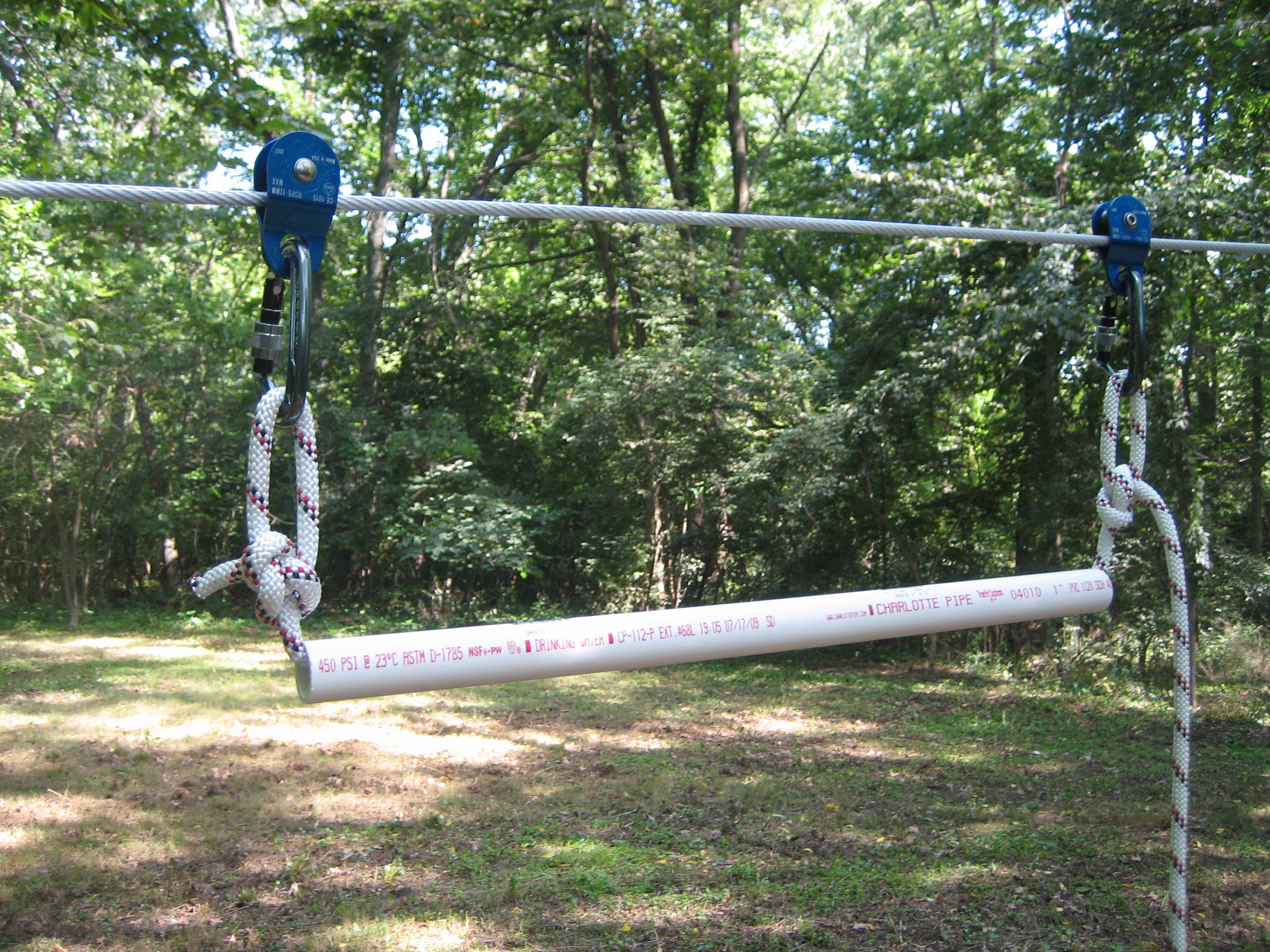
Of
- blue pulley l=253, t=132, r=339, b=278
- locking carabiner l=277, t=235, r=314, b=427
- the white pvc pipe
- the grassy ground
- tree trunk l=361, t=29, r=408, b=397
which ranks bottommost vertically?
the grassy ground

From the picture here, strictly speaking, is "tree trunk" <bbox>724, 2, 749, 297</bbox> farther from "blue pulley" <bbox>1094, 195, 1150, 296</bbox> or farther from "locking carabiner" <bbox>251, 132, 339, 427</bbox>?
"locking carabiner" <bbox>251, 132, 339, 427</bbox>

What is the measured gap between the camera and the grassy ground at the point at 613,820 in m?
3.16

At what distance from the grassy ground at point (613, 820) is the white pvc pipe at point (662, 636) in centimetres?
192

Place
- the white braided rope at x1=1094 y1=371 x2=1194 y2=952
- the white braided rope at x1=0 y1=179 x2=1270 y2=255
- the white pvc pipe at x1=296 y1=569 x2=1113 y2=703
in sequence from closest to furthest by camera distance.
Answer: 1. the white pvc pipe at x1=296 y1=569 x2=1113 y2=703
2. the white braided rope at x1=0 y1=179 x2=1270 y2=255
3. the white braided rope at x1=1094 y1=371 x2=1194 y2=952

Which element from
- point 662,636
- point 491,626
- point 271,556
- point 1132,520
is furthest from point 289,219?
point 1132,520

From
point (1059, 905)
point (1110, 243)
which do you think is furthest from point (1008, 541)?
point (1110, 243)

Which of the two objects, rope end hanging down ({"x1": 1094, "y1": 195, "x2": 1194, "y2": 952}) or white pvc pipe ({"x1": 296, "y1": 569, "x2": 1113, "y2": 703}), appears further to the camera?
rope end hanging down ({"x1": 1094, "y1": 195, "x2": 1194, "y2": 952})

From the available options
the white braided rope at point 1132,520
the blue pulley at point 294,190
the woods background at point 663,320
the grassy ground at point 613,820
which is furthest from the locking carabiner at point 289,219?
the woods background at point 663,320

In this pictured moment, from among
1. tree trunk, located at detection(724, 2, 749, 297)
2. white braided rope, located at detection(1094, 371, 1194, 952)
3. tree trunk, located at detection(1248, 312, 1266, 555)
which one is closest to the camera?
white braided rope, located at detection(1094, 371, 1194, 952)

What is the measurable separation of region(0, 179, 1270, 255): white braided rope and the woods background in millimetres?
3629

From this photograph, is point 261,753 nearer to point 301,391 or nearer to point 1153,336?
point 301,391

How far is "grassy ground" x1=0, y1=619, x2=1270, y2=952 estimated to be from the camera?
3.16 meters

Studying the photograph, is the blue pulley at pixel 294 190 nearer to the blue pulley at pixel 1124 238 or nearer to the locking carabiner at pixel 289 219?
the locking carabiner at pixel 289 219

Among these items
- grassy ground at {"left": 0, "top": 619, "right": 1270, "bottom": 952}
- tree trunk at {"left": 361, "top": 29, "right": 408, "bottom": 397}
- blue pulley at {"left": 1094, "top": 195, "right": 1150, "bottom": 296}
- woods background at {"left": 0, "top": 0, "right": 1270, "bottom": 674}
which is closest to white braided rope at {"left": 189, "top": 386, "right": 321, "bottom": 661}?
blue pulley at {"left": 1094, "top": 195, "right": 1150, "bottom": 296}
